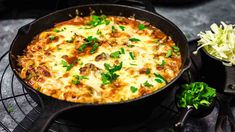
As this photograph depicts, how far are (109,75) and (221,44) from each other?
44.8 inches

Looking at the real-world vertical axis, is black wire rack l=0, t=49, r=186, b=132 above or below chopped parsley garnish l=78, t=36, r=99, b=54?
below

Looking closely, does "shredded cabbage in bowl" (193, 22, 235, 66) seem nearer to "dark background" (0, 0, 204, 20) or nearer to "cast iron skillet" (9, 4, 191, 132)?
"cast iron skillet" (9, 4, 191, 132)

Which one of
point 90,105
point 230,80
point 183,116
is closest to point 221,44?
point 230,80

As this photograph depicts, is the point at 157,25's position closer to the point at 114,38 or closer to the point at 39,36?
the point at 114,38

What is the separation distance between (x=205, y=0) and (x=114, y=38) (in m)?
2.51

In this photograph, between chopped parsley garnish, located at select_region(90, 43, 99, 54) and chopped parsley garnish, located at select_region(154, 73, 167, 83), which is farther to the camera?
chopped parsley garnish, located at select_region(90, 43, 99, 54)

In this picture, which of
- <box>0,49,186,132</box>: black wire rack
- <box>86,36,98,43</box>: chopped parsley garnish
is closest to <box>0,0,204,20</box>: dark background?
<box>0,49,186,132</box>: black wire rack

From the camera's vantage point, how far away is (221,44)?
126 inches

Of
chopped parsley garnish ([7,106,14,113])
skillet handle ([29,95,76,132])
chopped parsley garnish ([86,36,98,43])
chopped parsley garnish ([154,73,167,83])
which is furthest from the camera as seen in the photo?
chopped parsley garnish ([7,106,14,113])

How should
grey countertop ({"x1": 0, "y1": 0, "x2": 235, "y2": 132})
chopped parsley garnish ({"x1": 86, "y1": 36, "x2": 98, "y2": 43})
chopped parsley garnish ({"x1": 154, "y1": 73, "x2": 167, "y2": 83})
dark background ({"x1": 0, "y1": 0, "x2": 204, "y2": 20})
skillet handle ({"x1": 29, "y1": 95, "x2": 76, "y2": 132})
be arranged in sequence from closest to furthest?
skillet handle ({"x1": 29, "y1": 95, "x2": 76, "y2": 132})
chopped parsley garnish ({"x1": 154, "y1": 73, "x2": 167, "y2": 83})
chopped parsley garnish ({"x1": 86, "y1": 36, "x2": 98, "y2": 43})
grey countertop ({"x1": 0, "y1": 0, "x2": 235, "y2": 132})
dark background ({"x1": 0, "y1": 0, "x2": 204, "y2": 20})

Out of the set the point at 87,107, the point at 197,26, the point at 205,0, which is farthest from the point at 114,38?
the point at 205,0

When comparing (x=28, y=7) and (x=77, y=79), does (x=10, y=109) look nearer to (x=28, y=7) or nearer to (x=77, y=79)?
(x=77, y=79)

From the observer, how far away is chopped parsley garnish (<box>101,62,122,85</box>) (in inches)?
109

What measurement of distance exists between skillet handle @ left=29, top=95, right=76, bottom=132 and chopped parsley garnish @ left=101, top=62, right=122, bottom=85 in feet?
1.77
